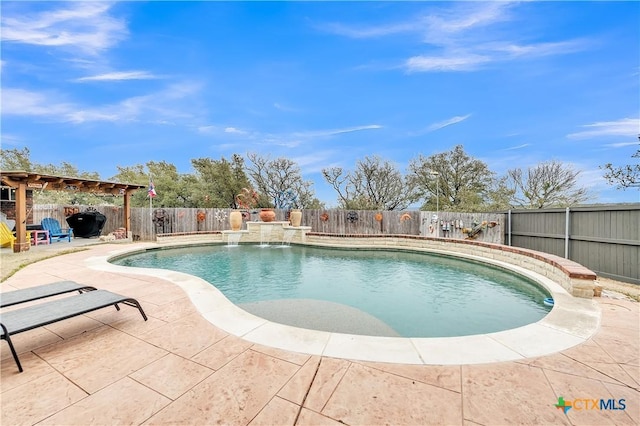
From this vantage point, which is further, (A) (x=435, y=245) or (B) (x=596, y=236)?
(A) (x=435, y=245)

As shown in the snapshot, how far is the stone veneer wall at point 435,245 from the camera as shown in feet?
14.6

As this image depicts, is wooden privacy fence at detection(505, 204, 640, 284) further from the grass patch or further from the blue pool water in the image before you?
the grass patch

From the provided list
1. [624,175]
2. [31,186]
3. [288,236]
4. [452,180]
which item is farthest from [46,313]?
[452,180]

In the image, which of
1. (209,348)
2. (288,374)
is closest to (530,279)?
(288,374)

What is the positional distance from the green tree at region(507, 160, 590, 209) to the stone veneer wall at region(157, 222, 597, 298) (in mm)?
12863

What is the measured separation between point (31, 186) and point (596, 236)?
17.5m

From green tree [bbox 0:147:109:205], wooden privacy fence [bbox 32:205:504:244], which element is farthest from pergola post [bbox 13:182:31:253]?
green tree [bbox 0:147:109:205]

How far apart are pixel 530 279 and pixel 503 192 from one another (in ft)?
56.5

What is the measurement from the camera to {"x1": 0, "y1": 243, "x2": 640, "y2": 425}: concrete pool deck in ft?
5.60

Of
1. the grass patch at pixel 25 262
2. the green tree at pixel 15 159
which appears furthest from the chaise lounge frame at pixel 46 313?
the green tree at pixel 15 159

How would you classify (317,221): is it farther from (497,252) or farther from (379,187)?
(379,187)

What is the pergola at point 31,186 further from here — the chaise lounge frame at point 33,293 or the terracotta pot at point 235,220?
the chaise lounge frame at point 33,293

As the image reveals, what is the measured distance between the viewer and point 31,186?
30.7 ft

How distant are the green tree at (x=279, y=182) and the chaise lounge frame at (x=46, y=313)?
20413 millimetres
